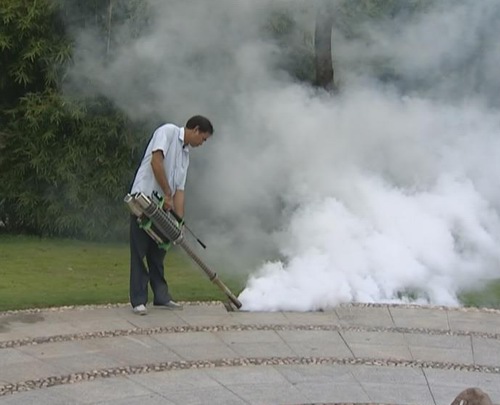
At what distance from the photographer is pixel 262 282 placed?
6.57 metres

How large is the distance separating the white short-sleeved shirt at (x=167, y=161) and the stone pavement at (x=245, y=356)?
92 centimetres

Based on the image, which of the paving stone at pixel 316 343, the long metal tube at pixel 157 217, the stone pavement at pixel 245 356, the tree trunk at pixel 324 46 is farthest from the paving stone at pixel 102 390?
the tree trunk at pixel 324 46

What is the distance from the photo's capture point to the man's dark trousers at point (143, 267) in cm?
608

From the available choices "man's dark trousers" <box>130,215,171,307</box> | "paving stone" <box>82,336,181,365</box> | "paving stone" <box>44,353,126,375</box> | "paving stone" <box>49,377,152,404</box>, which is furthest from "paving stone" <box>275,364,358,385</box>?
"man's dark trousers" <box>130,215,171,307</box>

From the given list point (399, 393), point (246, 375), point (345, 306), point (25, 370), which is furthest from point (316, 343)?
point (25, 370)

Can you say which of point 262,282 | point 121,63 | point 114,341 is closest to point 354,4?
point 121,63

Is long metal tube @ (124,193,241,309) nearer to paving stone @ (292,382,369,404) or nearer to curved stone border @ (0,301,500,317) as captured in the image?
curved stone border @ (0,301,500,317)

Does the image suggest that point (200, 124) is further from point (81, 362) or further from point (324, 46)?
point (324, 46)

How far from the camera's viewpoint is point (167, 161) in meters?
6.03

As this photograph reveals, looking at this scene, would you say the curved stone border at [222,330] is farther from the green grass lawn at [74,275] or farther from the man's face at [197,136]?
the man's face at [197,136]

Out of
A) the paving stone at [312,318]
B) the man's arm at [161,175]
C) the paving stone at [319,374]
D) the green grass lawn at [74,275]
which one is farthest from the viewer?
the green grass lawn at [74,275]

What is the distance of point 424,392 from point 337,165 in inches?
136

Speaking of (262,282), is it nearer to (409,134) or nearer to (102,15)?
(409,134)

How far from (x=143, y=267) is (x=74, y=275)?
2.00 m
